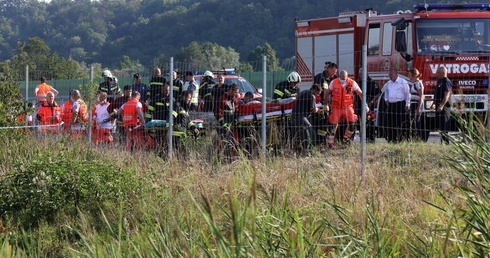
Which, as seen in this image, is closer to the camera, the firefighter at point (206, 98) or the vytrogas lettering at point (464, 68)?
the firefighter at point (206, 98)

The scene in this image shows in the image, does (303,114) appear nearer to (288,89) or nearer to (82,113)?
(288,89)

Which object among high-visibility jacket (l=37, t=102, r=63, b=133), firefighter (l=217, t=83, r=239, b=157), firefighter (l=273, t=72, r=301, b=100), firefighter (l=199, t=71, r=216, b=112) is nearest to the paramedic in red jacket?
firefighter (l=199, t=71, r=216, b=112)

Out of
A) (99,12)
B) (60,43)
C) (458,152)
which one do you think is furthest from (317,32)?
(99,12)

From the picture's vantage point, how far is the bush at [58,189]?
9.70m

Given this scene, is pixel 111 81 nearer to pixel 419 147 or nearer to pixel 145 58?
pixel 419 147

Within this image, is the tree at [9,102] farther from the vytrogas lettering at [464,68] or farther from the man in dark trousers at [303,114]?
the vytrogas lettering at [464,68]

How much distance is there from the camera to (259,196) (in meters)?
6.09

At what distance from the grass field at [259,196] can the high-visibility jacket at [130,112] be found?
1.76 meters

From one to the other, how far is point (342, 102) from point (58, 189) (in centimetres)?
529

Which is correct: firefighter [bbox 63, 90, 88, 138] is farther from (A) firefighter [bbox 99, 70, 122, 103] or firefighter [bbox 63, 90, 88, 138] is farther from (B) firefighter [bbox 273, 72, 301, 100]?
(B) firefighter [bbox 273, 72, 301, 100]

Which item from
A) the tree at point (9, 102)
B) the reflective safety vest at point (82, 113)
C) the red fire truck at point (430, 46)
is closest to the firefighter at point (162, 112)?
the reflective safety vest at point (82, 113)

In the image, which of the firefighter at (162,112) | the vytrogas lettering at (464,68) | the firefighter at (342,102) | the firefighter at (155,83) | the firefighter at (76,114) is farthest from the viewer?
the vytrogas lettering at (464,68)

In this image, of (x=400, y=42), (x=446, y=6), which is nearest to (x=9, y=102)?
(x=400, y=42)

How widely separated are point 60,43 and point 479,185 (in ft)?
395
